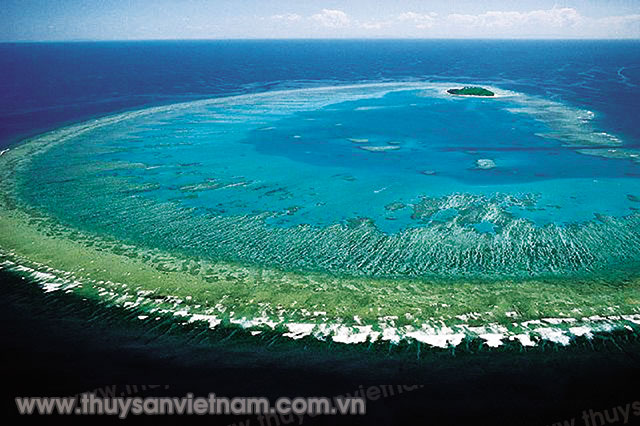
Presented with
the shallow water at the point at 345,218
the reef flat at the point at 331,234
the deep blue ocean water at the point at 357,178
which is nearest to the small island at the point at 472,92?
the deep blue ocean water at the point at 357,178

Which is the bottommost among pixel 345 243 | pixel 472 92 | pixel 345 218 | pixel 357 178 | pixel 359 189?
pixel 345 243

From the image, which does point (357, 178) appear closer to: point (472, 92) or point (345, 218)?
point (345, 218)

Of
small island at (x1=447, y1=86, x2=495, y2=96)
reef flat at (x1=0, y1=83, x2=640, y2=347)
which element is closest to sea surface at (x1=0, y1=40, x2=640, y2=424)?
reef flat at (x1=0, y1=83, x2=640, y2=347)

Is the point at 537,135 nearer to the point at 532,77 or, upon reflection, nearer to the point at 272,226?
the point at 272,226

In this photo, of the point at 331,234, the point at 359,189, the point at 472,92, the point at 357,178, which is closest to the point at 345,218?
the point at 331,234

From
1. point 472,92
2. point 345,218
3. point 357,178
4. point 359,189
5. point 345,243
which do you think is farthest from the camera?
point 472,92

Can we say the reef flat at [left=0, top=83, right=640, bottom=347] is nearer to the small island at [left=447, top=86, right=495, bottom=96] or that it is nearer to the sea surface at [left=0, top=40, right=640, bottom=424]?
the sea surface at [left=0, top=40, right=640, bottom=424]

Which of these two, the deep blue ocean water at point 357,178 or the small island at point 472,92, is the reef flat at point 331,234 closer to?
the deep blue ocean water at point 357,178

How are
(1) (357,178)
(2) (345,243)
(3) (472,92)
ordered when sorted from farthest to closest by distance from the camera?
(3) (472,92) → (1) (357,178) → (2) (345,243)

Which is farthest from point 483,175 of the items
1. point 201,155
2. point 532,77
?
→ point 532,77
